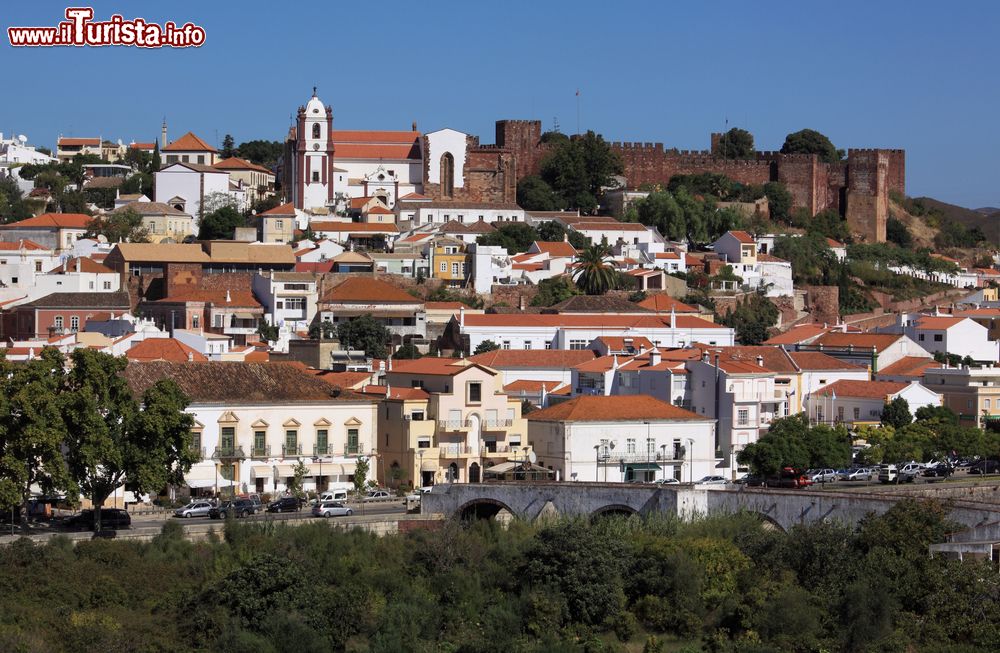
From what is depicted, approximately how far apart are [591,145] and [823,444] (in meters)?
43.9

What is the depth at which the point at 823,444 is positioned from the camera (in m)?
48.7

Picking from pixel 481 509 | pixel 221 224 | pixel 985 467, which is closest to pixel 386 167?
pixel 221 224

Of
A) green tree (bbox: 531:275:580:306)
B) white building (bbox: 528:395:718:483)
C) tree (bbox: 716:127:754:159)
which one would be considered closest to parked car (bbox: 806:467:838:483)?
white building (bbox: 528:395:718:483)

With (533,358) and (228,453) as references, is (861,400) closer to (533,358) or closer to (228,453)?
(533,358)

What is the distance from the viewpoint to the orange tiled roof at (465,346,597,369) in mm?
56781

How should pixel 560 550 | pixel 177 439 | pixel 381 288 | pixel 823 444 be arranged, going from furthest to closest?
pixel 381 288 → pixel 823 444 → pixel 177 439 → pixel 560 550

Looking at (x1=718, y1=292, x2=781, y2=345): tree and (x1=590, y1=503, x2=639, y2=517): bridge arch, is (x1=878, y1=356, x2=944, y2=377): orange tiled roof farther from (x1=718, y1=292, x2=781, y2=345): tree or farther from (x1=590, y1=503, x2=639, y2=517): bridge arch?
(x1=590, y1=503, x2=639, y2=517): bridge arch

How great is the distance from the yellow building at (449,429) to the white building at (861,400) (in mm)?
12142

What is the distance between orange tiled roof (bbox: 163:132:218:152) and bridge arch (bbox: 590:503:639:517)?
57.2 metres

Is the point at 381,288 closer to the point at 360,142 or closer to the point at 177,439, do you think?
the point at 360,142

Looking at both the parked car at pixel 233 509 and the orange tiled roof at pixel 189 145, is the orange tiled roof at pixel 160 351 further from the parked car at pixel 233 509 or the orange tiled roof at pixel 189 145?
the orange tiled roof at pixel 189 145

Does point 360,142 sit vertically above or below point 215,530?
above

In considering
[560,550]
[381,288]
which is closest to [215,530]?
[560,550]

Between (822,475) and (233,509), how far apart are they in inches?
592
